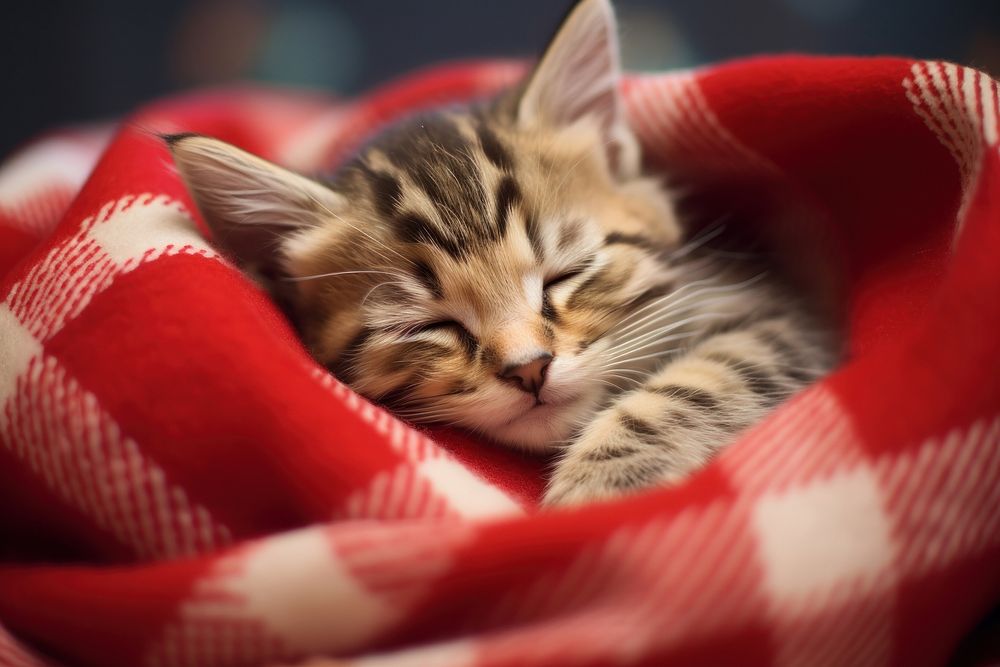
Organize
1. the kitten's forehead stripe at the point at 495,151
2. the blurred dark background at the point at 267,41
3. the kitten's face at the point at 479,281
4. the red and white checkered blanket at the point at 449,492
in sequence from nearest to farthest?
the red and white checkered blanket at the point at 449,492
the kitten's face at the point at 479,281
the kitten's forehead stripe at the point at 495,151
the blurred dark background at the point at 267,41

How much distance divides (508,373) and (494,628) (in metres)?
0.30

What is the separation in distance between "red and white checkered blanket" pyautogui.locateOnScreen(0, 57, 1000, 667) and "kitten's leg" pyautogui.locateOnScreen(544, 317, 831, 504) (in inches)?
3.0

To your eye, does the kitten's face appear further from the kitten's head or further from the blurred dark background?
the blurred dark background

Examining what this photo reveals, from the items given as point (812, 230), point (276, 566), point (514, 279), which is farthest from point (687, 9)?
point (276, 566)

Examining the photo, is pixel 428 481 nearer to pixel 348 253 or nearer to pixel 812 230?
pixel 348 253

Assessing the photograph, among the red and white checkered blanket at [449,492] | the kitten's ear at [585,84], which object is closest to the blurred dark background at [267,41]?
the kitten's ear at [585,84]

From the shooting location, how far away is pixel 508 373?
840 millimetres

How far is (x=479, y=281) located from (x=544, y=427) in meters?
0.19

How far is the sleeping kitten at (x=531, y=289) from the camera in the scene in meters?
0.85

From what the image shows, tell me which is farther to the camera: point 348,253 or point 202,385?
point 348,253

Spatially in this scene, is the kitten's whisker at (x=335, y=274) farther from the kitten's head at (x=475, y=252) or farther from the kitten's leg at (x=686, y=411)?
the kitten's leg at (x=686, y=411)

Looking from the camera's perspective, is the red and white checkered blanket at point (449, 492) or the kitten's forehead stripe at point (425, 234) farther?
the kitten's forehead stripe at point (425, 234)

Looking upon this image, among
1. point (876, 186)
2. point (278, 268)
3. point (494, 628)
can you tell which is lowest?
point (494, 628)

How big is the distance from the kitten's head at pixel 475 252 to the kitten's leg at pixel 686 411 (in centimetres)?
7
